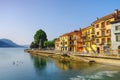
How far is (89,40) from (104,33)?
12.4 metres

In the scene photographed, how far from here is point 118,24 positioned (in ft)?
197

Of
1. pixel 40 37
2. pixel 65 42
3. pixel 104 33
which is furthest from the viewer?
pixel 40 37

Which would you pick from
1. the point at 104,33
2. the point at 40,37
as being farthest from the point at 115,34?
the point at 40,37

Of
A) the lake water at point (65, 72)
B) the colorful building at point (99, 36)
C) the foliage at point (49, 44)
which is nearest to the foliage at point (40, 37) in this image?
the foliage at point (49, 44)

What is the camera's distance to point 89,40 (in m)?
81.7

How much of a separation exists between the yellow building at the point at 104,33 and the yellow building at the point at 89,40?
11.5 ft

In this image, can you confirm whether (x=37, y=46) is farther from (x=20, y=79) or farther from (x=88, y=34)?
(x=20, y=79)

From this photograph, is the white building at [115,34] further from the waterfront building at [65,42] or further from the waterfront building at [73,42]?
the waterfront building at [65,42]

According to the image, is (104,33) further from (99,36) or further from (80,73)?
(80,73)

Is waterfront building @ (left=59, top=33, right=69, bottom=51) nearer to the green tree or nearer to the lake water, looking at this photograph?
the green tree

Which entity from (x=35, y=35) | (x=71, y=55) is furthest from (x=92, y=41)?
(x=35, y=35)

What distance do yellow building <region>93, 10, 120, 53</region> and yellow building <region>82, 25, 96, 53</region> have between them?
3.50 metres

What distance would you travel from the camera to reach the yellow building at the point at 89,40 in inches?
3107

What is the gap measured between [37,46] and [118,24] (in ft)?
364
